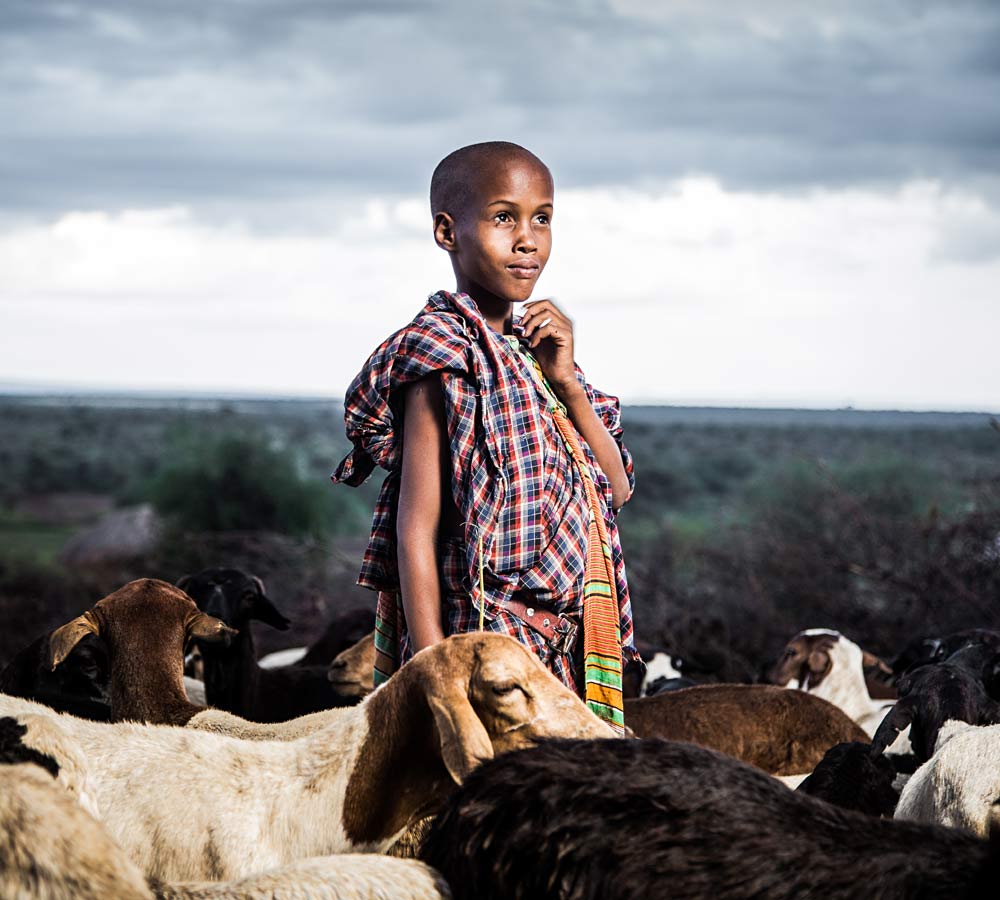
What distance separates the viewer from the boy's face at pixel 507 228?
14.4 feet

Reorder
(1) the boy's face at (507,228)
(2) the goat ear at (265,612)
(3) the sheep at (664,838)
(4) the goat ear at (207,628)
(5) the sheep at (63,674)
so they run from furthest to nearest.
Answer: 1. (2) the goat ear at (265,612)
2. (5) the sheep at (63,674)
3. (4) the goat ear at (207,628)
4. (1) the boy's face at (507,228)
5. (3) the sheep at (664,838)

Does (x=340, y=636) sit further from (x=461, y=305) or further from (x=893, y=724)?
(x=461, y=305)

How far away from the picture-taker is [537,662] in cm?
368

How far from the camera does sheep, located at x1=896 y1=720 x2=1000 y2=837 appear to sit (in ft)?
15.0

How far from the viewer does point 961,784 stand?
471 centimetres

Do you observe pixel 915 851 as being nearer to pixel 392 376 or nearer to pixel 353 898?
pixel 353 898

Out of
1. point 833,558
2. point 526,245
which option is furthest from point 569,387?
point 833,558

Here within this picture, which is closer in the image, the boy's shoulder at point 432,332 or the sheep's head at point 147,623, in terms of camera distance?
the boy's shoulder at point 432,332

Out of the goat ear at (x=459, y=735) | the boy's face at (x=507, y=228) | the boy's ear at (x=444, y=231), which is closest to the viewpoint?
the goat ear at (x=459, y=735)

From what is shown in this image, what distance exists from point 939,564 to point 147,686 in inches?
377

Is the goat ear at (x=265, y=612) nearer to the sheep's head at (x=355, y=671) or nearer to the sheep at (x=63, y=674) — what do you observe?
the sheep at (x=63, y=674)

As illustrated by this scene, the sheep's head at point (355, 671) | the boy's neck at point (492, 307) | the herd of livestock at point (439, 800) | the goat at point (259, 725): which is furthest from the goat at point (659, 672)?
the boy's neck at point (492, 307)

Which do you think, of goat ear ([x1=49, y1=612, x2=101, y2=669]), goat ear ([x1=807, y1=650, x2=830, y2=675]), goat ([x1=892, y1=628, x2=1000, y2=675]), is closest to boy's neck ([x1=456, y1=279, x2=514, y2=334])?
goat ear ([x1=49, y1=612, x2=101, y2=669])

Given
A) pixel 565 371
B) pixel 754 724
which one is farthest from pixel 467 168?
pixel 754 724
